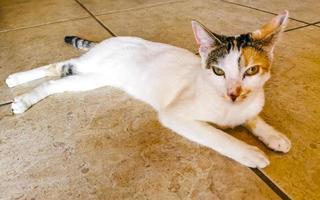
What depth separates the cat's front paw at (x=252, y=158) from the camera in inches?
41.1

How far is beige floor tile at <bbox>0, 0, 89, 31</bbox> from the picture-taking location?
266cm

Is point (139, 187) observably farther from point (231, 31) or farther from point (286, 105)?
point (231, 31)

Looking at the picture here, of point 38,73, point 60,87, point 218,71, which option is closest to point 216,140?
point 218,71

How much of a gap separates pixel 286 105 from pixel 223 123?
371mm

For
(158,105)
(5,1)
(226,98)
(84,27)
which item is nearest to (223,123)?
(226,98)

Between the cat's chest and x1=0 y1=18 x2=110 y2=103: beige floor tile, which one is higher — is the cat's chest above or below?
above

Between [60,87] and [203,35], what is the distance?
0.74m

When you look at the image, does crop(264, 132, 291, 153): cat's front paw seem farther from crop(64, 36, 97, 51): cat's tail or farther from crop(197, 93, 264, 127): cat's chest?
crop(64, 36, 97, 51): cat's tail

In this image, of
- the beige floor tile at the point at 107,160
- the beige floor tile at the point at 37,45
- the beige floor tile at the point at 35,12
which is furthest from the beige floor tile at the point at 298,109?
the beige floor tile at the point at 35,12

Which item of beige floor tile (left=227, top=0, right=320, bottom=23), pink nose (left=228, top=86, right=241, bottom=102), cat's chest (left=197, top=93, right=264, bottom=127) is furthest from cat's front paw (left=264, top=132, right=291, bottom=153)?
beige floor tile (left=227, top=0, right=320, bottom=23)

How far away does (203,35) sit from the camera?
1170mm

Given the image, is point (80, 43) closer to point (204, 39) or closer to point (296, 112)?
point (204, 39)

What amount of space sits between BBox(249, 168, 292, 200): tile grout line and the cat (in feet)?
0.07

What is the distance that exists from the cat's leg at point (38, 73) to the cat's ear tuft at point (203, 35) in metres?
0.75
